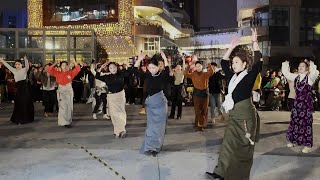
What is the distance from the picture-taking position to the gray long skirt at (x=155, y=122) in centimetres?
862

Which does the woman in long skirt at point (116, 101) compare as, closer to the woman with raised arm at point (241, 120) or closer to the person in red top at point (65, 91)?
the person in red top at point (65, 91)

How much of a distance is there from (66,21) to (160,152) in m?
26.6

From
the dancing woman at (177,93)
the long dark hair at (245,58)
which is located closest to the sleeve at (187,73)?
the dancing woman at (177,93)

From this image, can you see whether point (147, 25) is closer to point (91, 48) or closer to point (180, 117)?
point (91, 48)

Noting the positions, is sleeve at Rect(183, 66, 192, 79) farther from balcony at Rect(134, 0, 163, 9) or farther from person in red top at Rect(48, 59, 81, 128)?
balcony at Rect(134, 0, 163, 9)

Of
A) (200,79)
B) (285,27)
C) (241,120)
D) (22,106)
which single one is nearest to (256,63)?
(241,120)

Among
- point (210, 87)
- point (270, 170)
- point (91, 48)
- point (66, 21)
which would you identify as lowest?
point (270, 170)

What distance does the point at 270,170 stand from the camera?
25.3 ft

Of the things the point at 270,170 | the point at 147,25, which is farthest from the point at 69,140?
the point at 147,25

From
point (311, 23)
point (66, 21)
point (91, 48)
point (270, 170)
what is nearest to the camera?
point (270, 170)

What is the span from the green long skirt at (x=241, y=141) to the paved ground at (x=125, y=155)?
3.94 ft

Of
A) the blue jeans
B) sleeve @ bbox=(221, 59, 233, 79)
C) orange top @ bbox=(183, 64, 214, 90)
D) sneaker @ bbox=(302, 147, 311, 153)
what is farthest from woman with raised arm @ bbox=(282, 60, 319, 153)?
the blue jeans

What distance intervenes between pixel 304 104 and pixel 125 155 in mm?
3574

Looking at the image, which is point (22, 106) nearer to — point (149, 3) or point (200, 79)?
point (200, 79)
